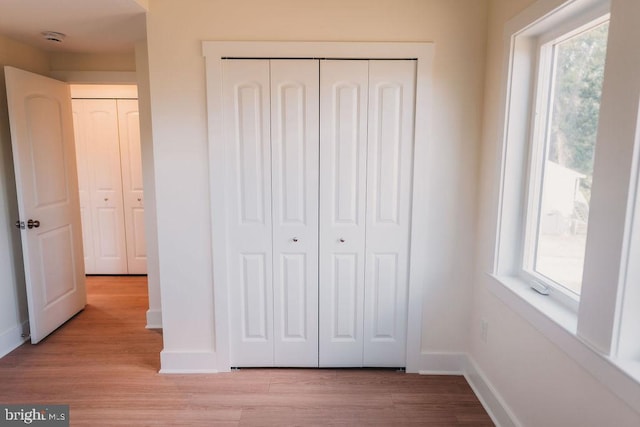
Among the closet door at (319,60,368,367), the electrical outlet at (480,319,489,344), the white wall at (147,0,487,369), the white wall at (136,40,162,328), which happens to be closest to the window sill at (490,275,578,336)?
the electrical outlet at (480,319,489,344)

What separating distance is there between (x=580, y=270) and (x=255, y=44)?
200 cm

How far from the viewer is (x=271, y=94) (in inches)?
88.3

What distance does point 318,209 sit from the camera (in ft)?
7.66

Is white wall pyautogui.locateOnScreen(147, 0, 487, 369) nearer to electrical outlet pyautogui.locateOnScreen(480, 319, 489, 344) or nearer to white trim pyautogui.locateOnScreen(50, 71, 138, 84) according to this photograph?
electrical outlet pyautogui.locateOnScreen(480, 319, 489, 344)

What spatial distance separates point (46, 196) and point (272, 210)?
1.93 meters

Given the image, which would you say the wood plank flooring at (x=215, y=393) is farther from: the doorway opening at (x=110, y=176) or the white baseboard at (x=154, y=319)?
the doorway opening at (x=110, y=176)

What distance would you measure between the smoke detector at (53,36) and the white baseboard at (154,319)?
7.01 ft

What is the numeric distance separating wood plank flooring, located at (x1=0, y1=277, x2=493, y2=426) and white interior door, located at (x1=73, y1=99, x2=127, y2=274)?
179 centimetres

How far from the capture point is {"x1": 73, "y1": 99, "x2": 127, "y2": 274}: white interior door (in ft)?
13.9

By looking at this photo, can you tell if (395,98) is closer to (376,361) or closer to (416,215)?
(416,215)

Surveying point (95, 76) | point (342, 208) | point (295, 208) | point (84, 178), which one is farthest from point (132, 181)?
point (342, 208)

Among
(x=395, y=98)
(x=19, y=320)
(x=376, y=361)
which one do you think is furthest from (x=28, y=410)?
(x=395, y=98)

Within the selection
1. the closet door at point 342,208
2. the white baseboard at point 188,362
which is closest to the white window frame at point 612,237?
the closet door at point 342,208

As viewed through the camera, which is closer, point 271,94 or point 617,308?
point 617,308
